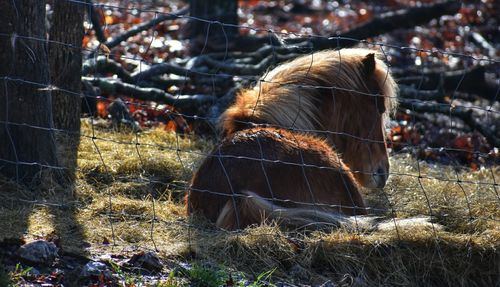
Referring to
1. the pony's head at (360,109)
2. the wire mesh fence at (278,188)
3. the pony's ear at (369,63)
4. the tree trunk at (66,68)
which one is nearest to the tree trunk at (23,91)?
the wire mesh fence at (278,188)

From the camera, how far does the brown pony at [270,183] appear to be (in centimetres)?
511

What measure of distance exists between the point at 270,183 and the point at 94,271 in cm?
140

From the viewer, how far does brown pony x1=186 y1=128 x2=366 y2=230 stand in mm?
5105

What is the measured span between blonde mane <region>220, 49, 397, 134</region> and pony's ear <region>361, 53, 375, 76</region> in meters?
0.03

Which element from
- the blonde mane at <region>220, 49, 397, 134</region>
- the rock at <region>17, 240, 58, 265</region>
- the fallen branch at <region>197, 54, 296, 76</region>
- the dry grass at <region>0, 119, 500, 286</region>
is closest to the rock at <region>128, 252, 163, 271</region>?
the dry grass at <region>0, 119, 500, 286</region>

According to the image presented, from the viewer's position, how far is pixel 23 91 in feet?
18.0

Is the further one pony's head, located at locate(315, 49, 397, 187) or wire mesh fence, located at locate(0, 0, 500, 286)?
pony's head, located at locate(315, 49, 397, 187)

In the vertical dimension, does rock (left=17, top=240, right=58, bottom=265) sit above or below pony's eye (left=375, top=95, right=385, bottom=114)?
below

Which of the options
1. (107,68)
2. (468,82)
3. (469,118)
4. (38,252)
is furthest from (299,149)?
(468,82)

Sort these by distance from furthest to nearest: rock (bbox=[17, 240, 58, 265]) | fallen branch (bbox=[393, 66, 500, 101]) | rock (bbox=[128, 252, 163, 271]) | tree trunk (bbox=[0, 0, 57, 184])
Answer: fallen branch (bbox=[393, 66, 500, 101]) < tree trunk (bbox=[0, 0, 57, 184]) < rock (bbox=[128, 252, 163, 271]) < rock (bbox=[17, 240, 58, 265])

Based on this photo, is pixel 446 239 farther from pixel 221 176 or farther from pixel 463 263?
pixel 221 176

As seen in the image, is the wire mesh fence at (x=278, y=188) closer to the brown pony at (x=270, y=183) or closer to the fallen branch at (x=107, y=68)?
the brown pony at (x=270, y=183)

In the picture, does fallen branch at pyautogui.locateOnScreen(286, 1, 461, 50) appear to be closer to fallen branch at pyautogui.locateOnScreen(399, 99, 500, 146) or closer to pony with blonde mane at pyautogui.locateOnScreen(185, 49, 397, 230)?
fallen branch at pyautogui.locateOnScreen(399, 99, 500, 146)

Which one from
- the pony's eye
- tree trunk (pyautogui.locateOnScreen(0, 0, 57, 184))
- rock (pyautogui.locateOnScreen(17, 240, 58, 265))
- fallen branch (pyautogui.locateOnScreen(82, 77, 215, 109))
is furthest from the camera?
fallen branch (pyautogui.locateOnScreen(82, 77, 215, 109))
